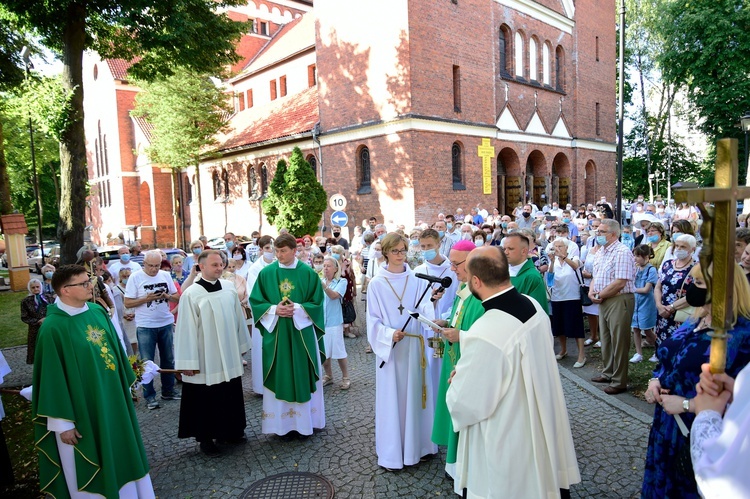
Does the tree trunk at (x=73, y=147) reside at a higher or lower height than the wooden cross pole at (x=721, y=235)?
higher

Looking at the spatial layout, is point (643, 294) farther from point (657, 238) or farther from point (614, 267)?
point (614, 267)

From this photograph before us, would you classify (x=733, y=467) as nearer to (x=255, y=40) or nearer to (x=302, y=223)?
(x=302, y=223)

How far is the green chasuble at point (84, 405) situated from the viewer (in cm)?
365

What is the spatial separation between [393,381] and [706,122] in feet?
112

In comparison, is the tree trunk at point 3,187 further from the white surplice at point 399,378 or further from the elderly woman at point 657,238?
the elderly woman at point 657,238

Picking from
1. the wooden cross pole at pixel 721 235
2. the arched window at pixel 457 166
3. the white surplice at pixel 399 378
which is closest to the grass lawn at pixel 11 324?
the white surplice at pixel 399 378

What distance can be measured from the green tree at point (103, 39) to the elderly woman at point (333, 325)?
6.25 metres

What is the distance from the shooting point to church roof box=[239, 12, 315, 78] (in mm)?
31328

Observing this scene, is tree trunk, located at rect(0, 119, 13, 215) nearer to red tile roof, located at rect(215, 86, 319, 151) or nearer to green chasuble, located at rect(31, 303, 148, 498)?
red tile roof, located at rect(215, 86, 319, 151)

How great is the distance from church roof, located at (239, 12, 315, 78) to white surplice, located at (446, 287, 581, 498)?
28911mm

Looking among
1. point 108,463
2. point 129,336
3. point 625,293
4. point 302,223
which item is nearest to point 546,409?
point 108,463

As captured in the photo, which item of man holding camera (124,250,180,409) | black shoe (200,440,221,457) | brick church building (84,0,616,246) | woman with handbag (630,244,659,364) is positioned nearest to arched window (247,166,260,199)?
brick church building (84,0,616,246)

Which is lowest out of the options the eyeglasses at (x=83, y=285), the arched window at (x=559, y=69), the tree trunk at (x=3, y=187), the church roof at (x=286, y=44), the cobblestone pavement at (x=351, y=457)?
the cobblestone pavement at (x=351, y=457)

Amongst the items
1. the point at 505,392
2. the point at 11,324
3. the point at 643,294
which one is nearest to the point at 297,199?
the point at 11,324
